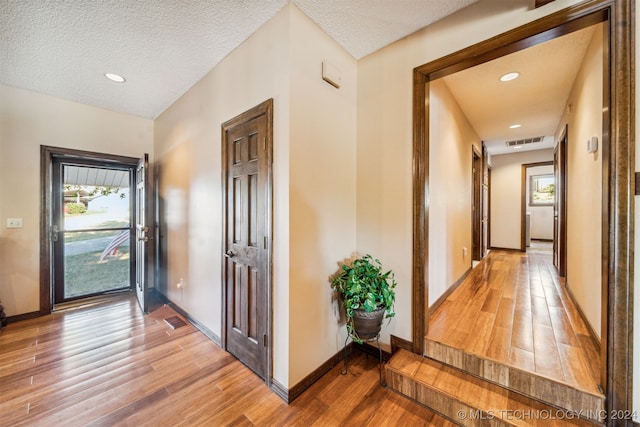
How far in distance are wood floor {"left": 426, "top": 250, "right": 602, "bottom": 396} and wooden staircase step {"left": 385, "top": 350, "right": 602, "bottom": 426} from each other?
0.54ft

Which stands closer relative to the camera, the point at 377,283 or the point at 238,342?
the point at 377,283

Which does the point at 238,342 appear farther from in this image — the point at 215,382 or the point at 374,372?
the point at 374,372

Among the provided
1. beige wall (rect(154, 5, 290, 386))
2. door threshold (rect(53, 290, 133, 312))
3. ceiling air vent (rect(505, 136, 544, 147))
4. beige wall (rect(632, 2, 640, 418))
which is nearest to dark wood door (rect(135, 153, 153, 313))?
beige wall (rect(154, 5, 290, 386))

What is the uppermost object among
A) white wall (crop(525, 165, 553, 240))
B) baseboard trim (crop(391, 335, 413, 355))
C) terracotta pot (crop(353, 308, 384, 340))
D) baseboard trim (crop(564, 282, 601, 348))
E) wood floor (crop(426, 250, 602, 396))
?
white wall (crop(525, 165, 553, 240))

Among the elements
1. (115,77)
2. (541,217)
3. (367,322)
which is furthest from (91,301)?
(541,217)

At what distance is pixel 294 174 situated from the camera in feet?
5.57

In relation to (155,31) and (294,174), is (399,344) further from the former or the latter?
(155,31)

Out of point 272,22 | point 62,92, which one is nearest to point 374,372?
point 272,22

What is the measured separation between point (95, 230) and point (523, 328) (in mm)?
5318

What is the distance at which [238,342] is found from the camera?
6.90 ft

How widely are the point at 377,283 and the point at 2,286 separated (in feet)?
13.8

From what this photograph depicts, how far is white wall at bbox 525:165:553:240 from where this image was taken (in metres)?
7.63

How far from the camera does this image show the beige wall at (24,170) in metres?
2.80

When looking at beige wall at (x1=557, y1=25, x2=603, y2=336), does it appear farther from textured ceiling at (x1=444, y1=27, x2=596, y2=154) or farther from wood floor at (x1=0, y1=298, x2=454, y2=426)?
wood floor at (x1=0, y1=298, x2=454, y2=426)
